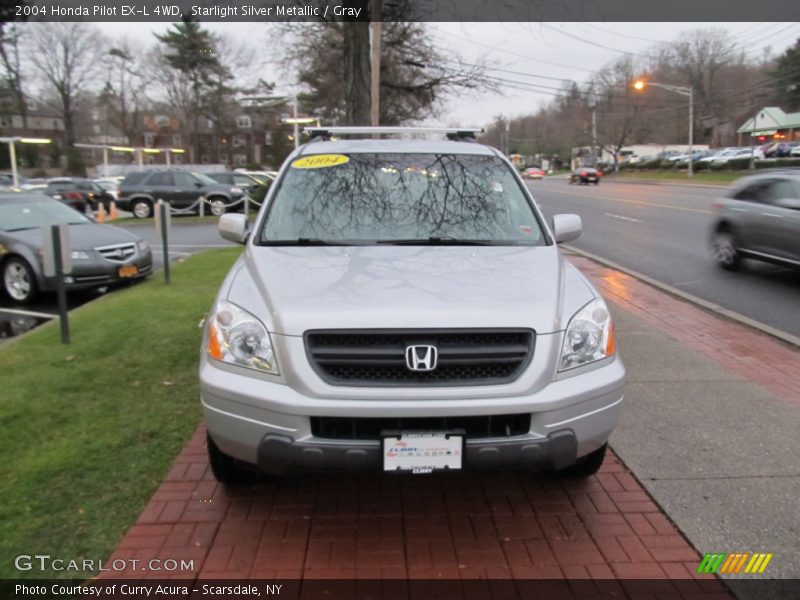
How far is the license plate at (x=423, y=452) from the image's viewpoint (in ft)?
9.09

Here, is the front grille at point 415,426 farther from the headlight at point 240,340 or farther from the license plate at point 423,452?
the headlight at point 240,340

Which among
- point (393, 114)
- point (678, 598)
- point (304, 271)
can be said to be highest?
point (393, 114)

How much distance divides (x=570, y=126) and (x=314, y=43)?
89.7 meters

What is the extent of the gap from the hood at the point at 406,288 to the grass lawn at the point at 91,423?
131cm

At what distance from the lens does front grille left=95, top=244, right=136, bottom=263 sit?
922 cm

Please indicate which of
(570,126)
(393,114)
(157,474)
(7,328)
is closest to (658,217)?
(393,114)

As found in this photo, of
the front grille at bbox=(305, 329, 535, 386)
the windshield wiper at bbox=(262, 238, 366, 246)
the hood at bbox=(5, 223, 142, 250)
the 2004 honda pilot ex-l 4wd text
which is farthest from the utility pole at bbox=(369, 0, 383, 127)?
the front grille at bbox=(305, 329, 535, 386)

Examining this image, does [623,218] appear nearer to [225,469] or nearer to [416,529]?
[416,529]

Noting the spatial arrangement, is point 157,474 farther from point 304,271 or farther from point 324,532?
point 304,271

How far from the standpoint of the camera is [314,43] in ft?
76.6

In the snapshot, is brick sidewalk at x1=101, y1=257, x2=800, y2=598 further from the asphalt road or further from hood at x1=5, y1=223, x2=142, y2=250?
hood at x1=5, y1=223, x2=142, y2=250

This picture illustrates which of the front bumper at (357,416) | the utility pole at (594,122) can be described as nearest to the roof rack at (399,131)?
the front bumper at (357,416)

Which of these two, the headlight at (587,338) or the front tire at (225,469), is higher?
the headlight at (587,338)

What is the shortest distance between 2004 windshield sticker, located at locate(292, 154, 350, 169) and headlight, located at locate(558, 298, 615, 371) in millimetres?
2035
